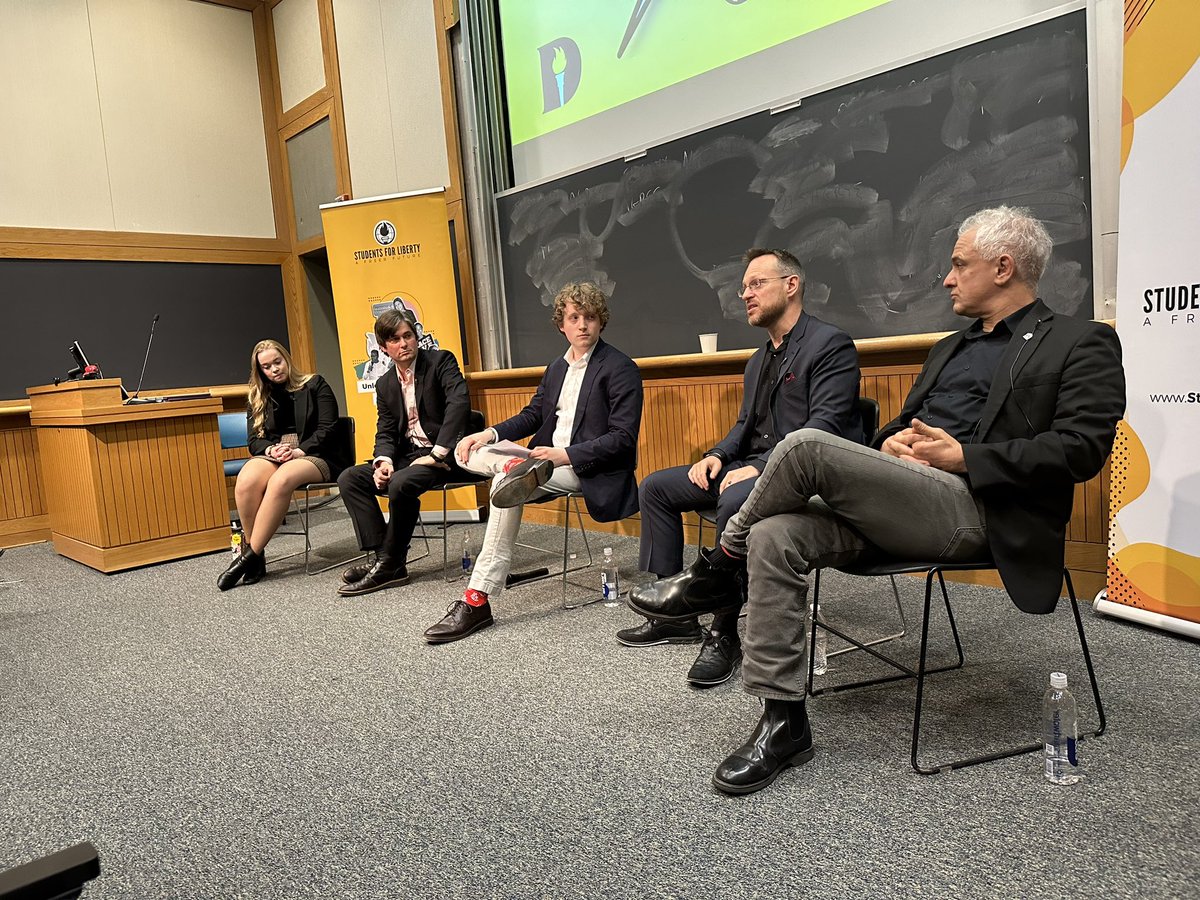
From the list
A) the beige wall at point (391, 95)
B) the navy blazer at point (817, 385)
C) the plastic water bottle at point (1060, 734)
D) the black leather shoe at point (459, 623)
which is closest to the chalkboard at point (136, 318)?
the beige wall at point (391, 95)

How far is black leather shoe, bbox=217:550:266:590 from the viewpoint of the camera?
155 inches

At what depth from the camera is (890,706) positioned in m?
2.10

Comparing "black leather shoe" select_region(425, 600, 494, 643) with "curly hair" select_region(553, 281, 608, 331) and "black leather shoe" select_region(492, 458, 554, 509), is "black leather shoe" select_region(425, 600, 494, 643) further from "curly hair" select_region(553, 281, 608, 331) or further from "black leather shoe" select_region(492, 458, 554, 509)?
"curly hair" select_region(553, 281, 608, 331)

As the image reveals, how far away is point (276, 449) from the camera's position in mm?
4098

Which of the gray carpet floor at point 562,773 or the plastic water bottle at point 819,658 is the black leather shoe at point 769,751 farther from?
the plastic water bottle at point 819,658

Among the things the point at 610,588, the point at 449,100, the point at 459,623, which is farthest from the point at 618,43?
the point at 459,623

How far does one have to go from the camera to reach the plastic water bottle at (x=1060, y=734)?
169 centimetres

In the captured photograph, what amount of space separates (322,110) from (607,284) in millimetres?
3702

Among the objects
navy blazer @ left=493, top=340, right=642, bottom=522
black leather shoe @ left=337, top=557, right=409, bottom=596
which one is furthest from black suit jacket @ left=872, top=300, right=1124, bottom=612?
black leather shoe @ left=337, top=557, right=409, bottom=596

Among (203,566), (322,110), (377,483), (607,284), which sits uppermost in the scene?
(322,110)

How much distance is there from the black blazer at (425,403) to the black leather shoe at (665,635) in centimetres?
138

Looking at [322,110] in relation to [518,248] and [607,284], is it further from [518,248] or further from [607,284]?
[607,284]

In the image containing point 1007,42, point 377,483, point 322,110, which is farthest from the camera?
point 322,110

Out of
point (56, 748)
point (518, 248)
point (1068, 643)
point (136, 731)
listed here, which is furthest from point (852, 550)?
point (518, 248)
